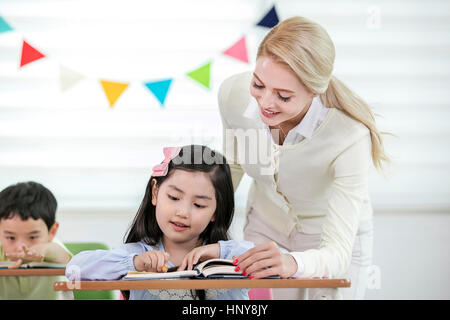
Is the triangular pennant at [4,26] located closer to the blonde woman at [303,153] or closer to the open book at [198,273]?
the blonde woman at [303,153]

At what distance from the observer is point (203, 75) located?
2027 millimetres

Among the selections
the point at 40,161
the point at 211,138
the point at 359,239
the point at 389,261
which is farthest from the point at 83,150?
the point at 389,261

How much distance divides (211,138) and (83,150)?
1.65 feet

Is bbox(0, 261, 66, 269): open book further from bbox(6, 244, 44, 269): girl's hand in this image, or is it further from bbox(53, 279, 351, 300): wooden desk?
bbox(53, 279, 351, 300): wooden desk

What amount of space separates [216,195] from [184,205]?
10 centimetres

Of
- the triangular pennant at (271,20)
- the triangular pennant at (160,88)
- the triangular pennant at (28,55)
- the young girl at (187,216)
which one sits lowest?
the young girl at (187,216)

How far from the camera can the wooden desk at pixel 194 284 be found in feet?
3.58

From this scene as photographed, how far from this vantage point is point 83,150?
2137 mm

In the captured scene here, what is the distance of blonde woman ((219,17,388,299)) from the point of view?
4.41ft

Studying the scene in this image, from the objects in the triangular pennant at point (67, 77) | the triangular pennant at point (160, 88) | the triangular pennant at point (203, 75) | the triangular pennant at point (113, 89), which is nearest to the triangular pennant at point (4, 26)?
the triangular pennant at point (67, 77)

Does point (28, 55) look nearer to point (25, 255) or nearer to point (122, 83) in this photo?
point (122, 83)

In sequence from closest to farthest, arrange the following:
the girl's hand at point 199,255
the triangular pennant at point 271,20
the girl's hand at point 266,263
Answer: the girl's hand at point 266,263
the girl's hand at point 199,255
the triangular pennant at point 271,20

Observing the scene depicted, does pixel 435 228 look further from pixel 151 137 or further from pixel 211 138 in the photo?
pixel 151 137

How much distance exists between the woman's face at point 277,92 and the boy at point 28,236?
75 centimetres
